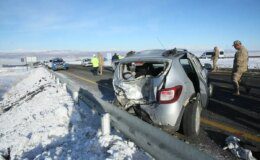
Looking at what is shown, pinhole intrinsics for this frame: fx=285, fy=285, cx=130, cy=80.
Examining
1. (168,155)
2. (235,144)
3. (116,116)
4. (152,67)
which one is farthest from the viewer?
(152,67)

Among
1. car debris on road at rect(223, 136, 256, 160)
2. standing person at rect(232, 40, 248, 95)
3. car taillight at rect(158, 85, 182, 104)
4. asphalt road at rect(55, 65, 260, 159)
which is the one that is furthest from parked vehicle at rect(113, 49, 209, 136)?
standing person at rect(232, 40, 248, 95)

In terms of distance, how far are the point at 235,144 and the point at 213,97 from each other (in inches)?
191

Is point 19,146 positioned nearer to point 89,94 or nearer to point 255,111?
point 89,94

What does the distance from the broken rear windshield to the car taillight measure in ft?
3.94

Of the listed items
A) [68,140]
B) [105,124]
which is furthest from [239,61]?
[68,140]

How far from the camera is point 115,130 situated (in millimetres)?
5629

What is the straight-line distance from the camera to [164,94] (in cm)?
506

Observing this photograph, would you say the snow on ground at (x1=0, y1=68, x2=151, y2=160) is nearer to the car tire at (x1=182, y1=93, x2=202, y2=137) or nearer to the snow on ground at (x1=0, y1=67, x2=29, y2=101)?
the car tire at (x1=182, y1=93, x2=202, y2=137)

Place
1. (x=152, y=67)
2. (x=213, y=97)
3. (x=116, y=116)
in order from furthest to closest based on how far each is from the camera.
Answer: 1. (x=213, y=97)
2. (x=152, y=67)
3. (x=116, y=116)

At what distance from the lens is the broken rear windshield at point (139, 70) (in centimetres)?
632

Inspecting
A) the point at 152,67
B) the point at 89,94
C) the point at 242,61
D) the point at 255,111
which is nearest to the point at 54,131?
the point at 89,94

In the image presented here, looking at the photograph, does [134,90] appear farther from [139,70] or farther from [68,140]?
[68,140]

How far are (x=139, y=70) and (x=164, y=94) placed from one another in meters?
1.95

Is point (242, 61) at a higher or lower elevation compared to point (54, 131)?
higher
